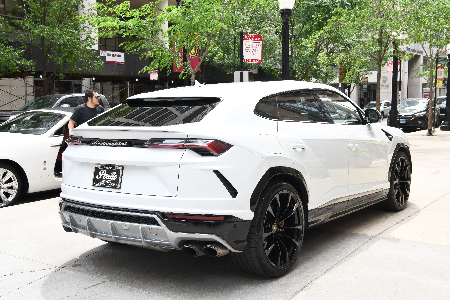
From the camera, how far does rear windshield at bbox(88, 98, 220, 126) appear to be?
403 cm

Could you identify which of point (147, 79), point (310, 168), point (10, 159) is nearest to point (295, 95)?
point (310, 168)

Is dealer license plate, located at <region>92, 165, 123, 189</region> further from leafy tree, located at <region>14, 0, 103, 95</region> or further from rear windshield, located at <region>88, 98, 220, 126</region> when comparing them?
leafy tree, located at <region>14, 0, 103, 95</region>

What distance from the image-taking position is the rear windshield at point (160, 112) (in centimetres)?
403

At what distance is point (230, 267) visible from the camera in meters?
4.66

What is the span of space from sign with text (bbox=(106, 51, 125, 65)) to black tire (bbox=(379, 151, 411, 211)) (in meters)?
26.0

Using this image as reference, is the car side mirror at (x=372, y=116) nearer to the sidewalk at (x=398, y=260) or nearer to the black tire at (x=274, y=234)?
the sidewalk at (x=398, y=260)

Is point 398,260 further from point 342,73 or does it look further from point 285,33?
point 342,73

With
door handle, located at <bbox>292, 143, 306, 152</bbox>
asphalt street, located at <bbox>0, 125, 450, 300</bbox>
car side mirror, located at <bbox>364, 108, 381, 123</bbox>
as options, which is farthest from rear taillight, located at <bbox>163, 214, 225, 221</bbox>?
car side mirror, located at <bbox>364, 108, 381, 123</bbox>

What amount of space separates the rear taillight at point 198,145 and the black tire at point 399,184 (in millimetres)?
3586

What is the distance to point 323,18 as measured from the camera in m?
26.8

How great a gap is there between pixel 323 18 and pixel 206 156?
974 inches

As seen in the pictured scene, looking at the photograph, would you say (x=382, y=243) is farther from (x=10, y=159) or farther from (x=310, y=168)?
(x=10, y=159)

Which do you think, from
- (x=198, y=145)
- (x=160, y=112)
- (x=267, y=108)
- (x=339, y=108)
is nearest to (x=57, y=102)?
(x=339, y=108)

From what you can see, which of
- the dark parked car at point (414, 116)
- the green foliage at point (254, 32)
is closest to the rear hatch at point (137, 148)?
the dark parked car at point (414, 116)
